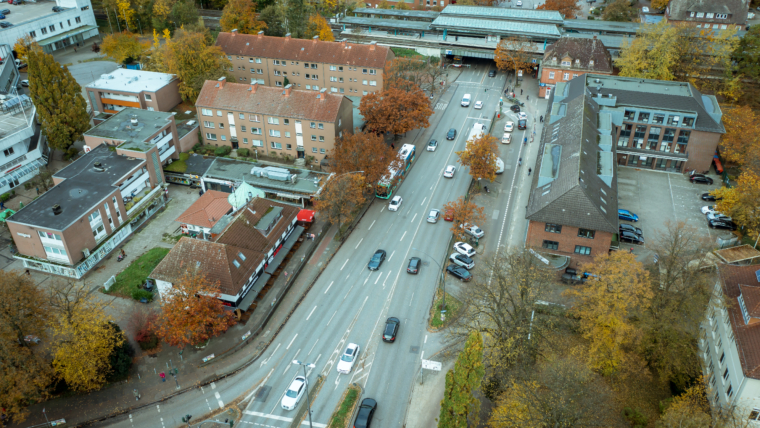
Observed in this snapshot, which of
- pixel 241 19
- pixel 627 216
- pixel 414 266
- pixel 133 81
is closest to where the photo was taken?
pixel 414 266

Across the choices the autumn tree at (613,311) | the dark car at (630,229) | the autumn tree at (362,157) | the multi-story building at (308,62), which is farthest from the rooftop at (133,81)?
the autumn tree at (613,311)

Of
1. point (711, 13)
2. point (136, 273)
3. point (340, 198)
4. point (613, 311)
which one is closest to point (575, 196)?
point (613, 311)

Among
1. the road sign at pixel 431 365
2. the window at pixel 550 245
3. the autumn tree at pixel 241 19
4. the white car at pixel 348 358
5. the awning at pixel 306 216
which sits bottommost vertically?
the white car at pixel 348 358

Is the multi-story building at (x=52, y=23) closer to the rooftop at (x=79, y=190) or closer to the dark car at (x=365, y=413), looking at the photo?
the rooftop at (x=79, y=190)

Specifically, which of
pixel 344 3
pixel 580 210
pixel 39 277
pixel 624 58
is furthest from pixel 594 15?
pixel 39 277

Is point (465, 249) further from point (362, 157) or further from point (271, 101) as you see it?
point (271, 101)

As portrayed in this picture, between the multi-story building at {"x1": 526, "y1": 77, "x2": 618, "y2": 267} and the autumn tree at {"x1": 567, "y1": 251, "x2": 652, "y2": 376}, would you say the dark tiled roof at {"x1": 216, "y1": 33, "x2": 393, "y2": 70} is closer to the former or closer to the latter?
the multi-story building at {"x1": 526, "y1": 77, "x2": 618, "y2": 267}
